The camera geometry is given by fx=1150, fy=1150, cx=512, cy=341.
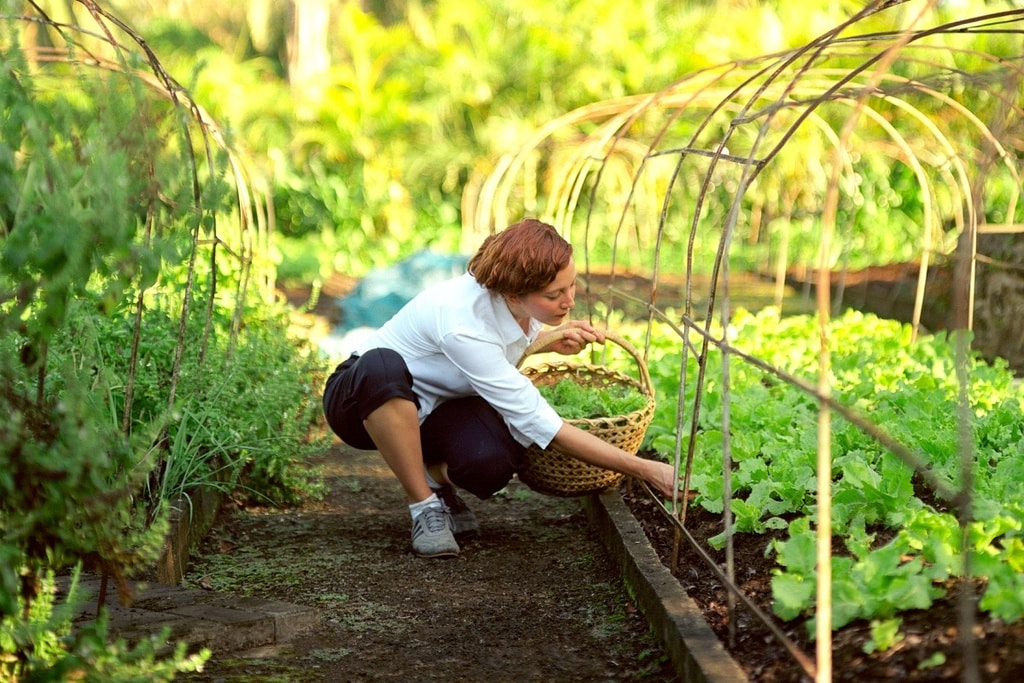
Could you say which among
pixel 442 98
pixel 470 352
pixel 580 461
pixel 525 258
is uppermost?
pixel 442 98

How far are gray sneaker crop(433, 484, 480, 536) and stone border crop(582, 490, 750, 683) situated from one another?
0.44 meters

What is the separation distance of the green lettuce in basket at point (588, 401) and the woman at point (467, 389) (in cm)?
23

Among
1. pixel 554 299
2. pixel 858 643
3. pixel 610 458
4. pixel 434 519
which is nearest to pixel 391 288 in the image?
pixel 434 519

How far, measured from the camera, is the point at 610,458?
3.44m

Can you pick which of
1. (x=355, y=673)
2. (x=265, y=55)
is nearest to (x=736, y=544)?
(x=355, y=673)

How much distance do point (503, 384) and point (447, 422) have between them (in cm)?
40

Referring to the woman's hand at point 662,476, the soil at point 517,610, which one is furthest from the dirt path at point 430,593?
the woman's hand at point 662,476

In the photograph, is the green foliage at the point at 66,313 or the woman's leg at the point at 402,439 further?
the woman's leg at the point at 402,439

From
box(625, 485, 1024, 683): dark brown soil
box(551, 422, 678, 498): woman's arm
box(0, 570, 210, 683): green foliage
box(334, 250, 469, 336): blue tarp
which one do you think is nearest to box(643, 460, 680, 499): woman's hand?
box(551, 422, 678, 498): woman's arm

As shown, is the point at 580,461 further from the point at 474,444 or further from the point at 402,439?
the point at 402,439

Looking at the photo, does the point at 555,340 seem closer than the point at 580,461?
No

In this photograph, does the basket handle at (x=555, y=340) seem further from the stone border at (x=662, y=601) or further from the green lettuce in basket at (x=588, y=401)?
the stone border at (x=662, y=601)

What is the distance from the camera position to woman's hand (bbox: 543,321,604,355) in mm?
3883

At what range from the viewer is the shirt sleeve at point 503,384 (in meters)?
3.52
